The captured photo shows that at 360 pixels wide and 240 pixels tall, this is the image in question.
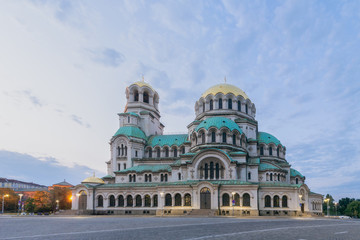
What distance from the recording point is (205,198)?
173ft

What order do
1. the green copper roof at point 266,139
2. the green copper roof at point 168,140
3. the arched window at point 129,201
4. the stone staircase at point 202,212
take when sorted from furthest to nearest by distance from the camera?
the green copper roof at point 168,140, the green copper roof at point 266,139, the arched window at point 129,201, the stone staircase at point 202,212

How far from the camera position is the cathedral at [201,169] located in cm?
5262

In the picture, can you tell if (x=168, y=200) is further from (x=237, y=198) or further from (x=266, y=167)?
(x=266, y=167)

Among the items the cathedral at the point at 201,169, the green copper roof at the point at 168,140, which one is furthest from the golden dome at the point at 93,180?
the green copper roof at the point at 168,140

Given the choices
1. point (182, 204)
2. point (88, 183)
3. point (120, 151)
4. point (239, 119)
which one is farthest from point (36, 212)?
point (239, 119)

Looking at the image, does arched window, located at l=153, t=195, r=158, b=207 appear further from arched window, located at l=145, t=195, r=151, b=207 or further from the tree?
the tree

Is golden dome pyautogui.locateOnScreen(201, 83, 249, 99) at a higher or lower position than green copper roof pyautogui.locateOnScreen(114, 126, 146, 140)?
higher

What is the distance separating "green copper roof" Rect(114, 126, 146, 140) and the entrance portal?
21.4 m

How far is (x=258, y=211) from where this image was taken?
51562 millimetres

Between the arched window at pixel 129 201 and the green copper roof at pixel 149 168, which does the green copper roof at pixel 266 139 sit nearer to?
the green copper roof at pixel 149 168

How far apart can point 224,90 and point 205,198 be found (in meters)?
25.2

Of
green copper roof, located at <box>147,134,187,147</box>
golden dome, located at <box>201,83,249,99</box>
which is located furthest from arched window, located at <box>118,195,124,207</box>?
golden dome, located at <box>201,83,249,99</box>

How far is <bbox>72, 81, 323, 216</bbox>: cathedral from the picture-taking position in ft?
173

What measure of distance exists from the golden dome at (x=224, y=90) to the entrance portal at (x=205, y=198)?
23064mm
